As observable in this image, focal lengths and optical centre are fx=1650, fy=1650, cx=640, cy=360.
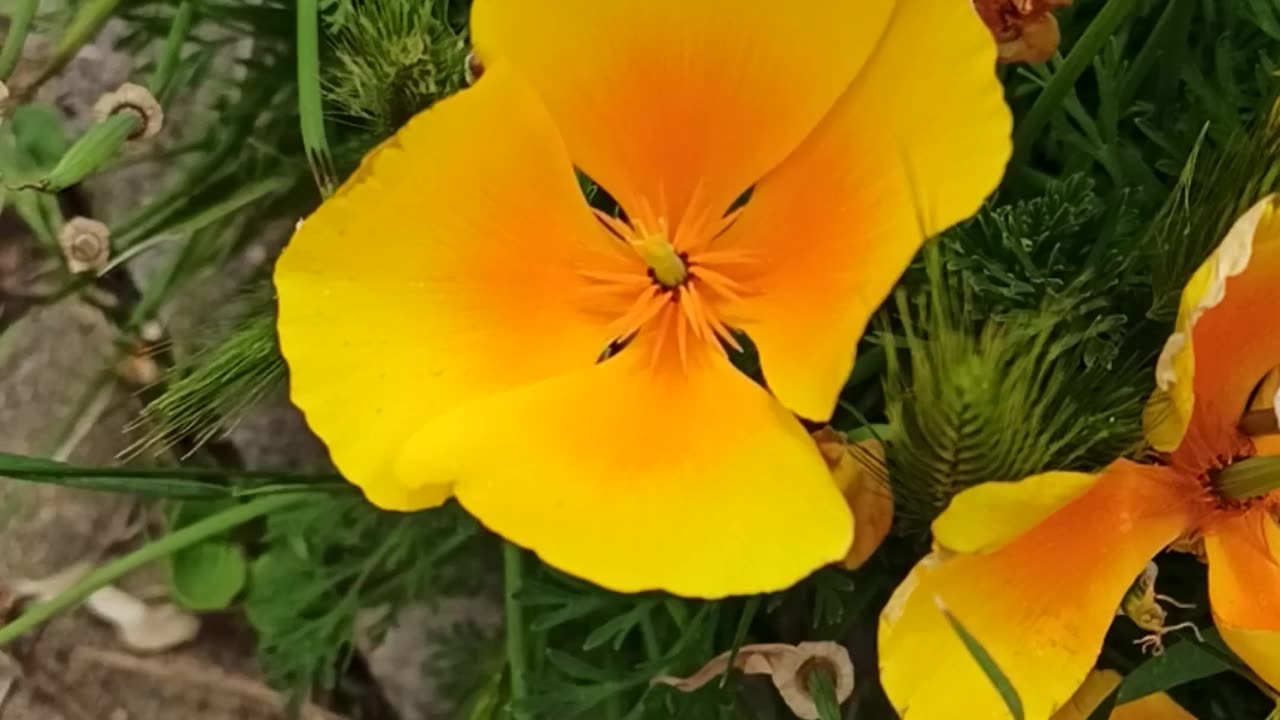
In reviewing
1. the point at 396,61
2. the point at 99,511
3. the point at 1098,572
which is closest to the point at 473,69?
the point at 396,61

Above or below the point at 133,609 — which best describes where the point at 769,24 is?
above

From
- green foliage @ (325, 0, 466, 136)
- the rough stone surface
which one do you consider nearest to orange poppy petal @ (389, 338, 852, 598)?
green foliage @ (325, 0, 466, 136)

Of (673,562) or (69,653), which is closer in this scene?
(673,562)

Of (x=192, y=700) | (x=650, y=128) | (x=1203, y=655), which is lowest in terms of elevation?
(x=192, y=700)

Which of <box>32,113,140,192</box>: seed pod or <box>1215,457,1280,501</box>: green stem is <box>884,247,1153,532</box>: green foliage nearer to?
<box>1215,457,1280,501</box>: green stem

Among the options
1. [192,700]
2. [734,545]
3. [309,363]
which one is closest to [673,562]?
[734,545]

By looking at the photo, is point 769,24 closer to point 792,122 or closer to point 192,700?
point 792,122

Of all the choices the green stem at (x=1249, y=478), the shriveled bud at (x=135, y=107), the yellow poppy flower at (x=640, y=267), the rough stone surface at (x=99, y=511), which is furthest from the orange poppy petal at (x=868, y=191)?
the rough stone surface at (x=99, y=511)
